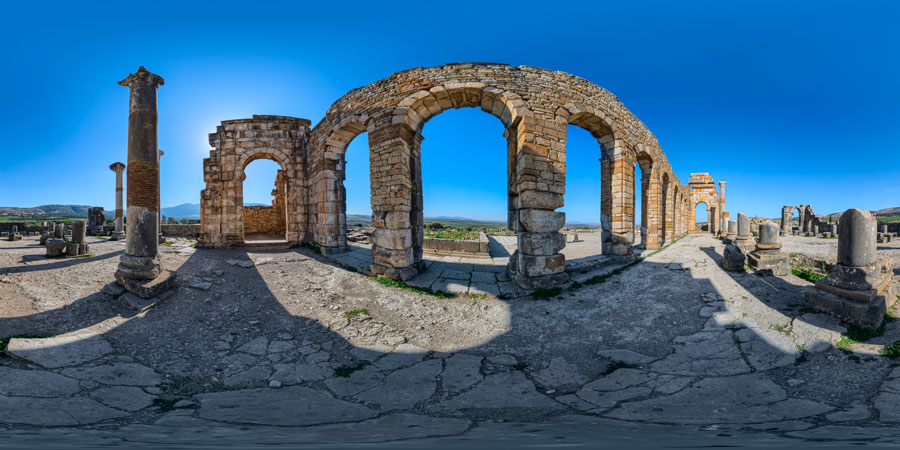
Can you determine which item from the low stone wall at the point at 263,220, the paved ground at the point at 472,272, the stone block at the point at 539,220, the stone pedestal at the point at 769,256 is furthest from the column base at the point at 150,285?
the stone pedestal at the point at 769,256

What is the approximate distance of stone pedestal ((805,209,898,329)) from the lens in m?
4.68

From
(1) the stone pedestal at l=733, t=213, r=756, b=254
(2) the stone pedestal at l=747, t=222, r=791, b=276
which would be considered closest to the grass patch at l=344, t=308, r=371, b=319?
(2) the stone pedestal at l=747, t=222, r=791, b=276

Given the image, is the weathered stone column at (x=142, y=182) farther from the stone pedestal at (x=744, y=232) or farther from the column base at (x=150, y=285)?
the stone pedestal at (x=744, y=232)

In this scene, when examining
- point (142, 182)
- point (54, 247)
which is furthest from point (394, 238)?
point (54, 247)

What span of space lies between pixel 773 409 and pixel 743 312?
3.01m

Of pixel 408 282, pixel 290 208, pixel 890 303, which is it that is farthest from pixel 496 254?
pixel 890 303

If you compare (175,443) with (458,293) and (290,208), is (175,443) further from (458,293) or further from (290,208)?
(290,208)

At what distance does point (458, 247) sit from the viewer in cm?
1164

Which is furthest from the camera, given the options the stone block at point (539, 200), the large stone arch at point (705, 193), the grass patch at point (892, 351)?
the large stone arch at point (705, 193)

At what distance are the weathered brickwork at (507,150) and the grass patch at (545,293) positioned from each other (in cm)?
17

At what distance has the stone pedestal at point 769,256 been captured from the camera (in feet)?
23.7

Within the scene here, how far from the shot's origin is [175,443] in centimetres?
204

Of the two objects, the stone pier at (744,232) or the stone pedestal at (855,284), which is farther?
the stone pier at (744,232)

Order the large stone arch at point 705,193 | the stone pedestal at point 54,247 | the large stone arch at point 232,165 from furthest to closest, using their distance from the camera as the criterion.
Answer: the large stone arch at point 705,193 → the large stone arch at point 232,165 → the stone pedestal at point 54,247
